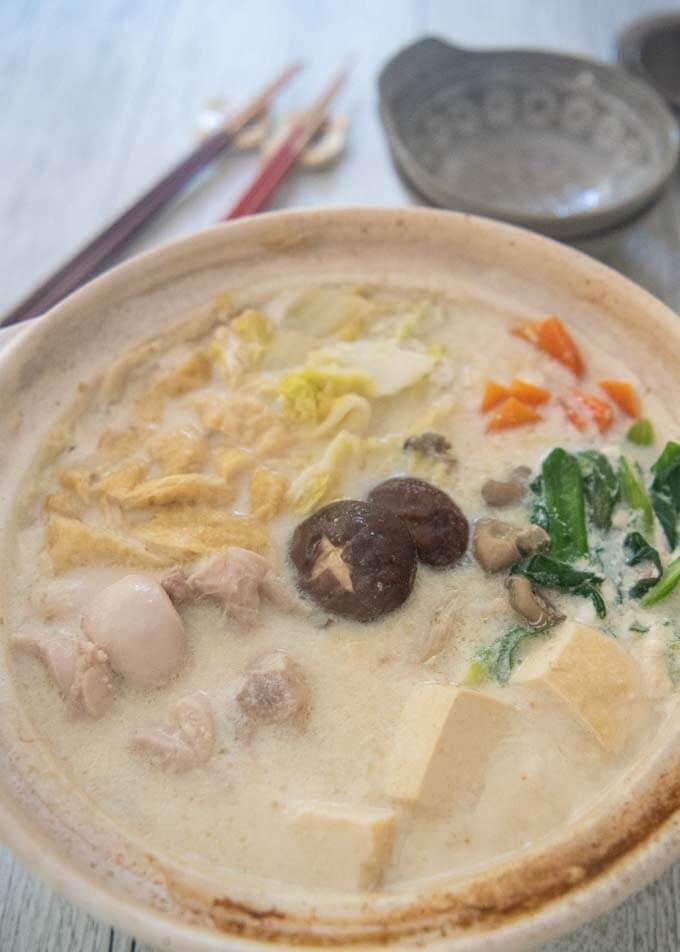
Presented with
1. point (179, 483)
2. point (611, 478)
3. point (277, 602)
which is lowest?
point (611, 478)

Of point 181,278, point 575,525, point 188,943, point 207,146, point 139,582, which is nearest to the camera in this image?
point 188,943

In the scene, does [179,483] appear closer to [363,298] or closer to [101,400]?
[101,400]

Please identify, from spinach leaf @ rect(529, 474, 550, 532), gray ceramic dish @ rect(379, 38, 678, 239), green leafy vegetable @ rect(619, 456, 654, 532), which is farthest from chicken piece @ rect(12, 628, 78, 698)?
gray ceramic dish @ rect(379, 38, 678, 239)

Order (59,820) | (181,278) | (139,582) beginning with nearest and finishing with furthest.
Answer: (59,820)
(139,582)
(181,278)

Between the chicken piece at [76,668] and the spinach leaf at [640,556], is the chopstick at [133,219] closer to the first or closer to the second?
the chicken piece at [76,668]

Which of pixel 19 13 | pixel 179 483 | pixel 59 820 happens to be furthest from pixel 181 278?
pixel 19 13

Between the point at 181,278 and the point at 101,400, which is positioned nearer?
the point at 101,400

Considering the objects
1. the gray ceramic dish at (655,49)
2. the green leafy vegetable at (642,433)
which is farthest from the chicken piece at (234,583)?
the gray ceramic dish at (655,49)
